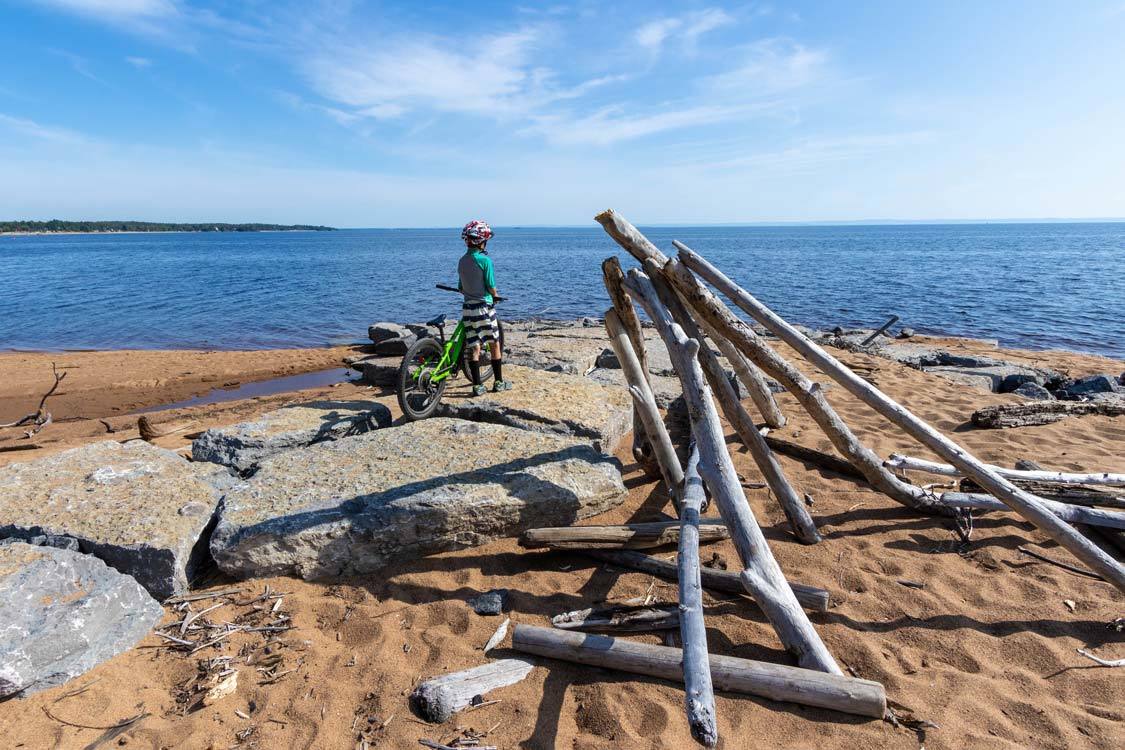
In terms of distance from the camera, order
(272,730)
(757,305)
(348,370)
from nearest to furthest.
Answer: (272,730), (757,305), (348,370)

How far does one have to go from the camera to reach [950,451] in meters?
3.58

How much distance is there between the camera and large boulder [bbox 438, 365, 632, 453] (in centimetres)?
580

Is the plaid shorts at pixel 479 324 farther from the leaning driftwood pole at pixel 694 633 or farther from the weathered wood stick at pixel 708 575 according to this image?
the leaning driftwood pole at pixel 694 633

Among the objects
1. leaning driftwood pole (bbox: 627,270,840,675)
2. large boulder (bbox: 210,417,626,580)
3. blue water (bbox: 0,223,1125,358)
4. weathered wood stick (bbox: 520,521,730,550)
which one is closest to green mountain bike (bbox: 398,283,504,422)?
large boulder (bbox: 210,417,626,580)

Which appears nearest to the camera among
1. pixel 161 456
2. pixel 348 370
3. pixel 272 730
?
pixel 272 730

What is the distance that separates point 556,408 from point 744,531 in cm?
332

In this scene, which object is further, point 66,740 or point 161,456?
point 161,456

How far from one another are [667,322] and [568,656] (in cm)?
238

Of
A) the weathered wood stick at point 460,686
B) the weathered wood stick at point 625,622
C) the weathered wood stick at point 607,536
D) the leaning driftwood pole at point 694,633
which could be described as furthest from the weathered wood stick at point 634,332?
the weathered wood stick at point 460,686

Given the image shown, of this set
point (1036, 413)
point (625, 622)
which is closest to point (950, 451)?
point (625, 622)

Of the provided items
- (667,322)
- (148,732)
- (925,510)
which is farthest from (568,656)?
(925,510)

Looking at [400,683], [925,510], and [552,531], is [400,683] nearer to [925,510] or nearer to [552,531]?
[552,531]

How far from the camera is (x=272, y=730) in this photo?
2.71 m

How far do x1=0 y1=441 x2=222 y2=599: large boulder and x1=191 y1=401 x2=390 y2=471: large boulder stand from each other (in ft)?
1.47
